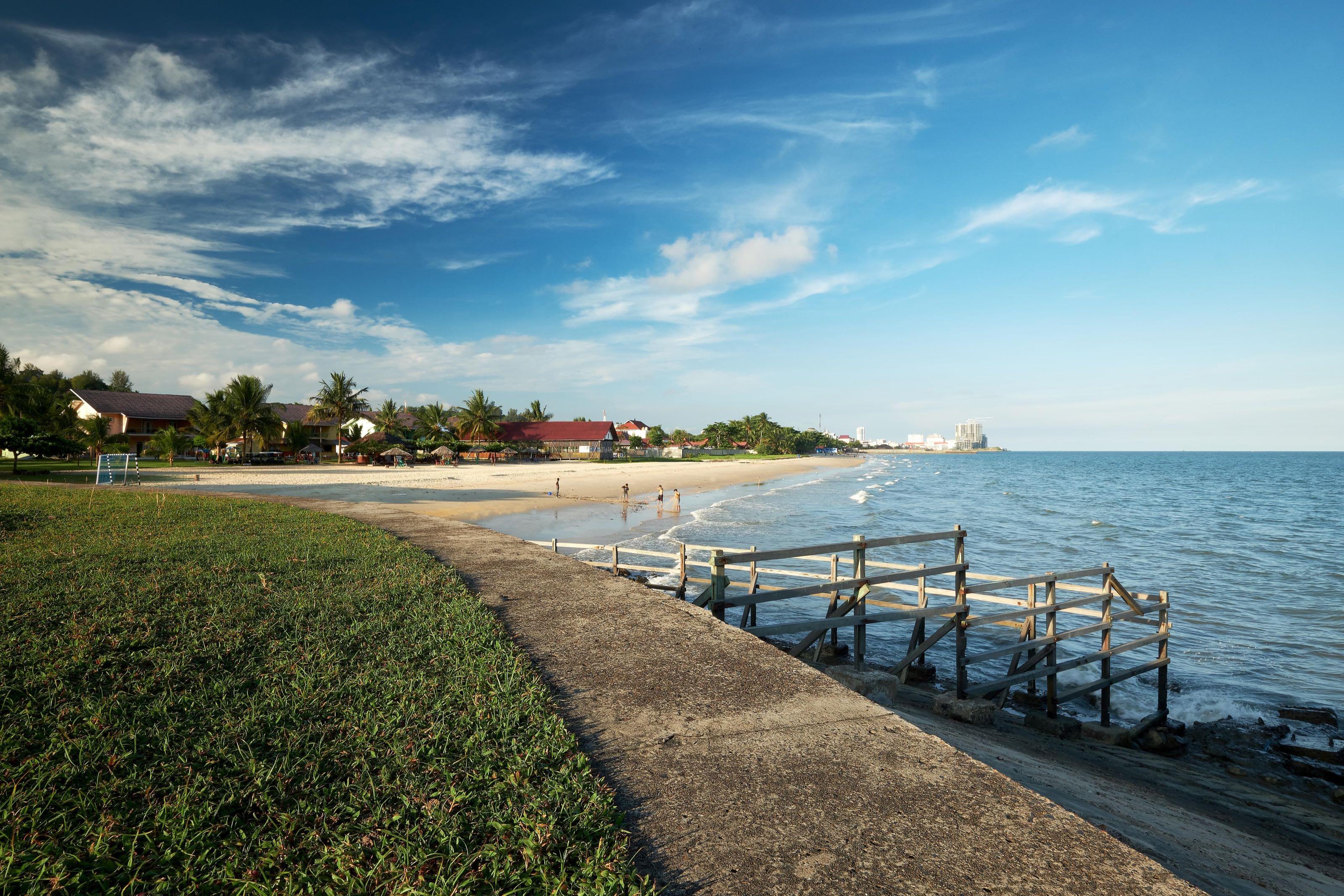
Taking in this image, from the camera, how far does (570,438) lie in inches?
3516

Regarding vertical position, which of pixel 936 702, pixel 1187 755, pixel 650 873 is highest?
pixel 650 873

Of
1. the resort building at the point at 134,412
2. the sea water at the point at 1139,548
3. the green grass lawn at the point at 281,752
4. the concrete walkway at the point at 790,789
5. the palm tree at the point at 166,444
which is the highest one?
the resort building at the point at 134,412

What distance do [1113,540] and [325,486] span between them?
1599 inches

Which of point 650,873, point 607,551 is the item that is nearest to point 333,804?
point 650,873

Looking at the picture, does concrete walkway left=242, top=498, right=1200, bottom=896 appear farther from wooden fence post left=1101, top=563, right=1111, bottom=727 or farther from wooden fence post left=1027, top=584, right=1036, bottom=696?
wooden fence post left=1101, top=563, right=1111, bottom=727

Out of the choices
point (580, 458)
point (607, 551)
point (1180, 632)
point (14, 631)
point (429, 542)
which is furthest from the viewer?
point (580, 458)

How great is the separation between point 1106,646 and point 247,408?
2550 inches

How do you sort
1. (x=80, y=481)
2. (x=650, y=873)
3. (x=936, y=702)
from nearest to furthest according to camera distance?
(x=650, y=873)
(x=936, y=702)
(x=80, y=481)

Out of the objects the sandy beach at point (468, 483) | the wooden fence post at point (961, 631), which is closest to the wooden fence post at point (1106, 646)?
the wooden fence post at point (961, 631)

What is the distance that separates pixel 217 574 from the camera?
8.34 meters

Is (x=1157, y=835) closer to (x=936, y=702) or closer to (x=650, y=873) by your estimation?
(x=936, y=702)

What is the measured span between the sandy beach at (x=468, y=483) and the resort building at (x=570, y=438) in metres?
15.8

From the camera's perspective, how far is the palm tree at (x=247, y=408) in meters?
55.9

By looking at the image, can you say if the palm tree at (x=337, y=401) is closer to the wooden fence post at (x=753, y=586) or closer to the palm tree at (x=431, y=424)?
the palm tree at (x=431, y=424)
